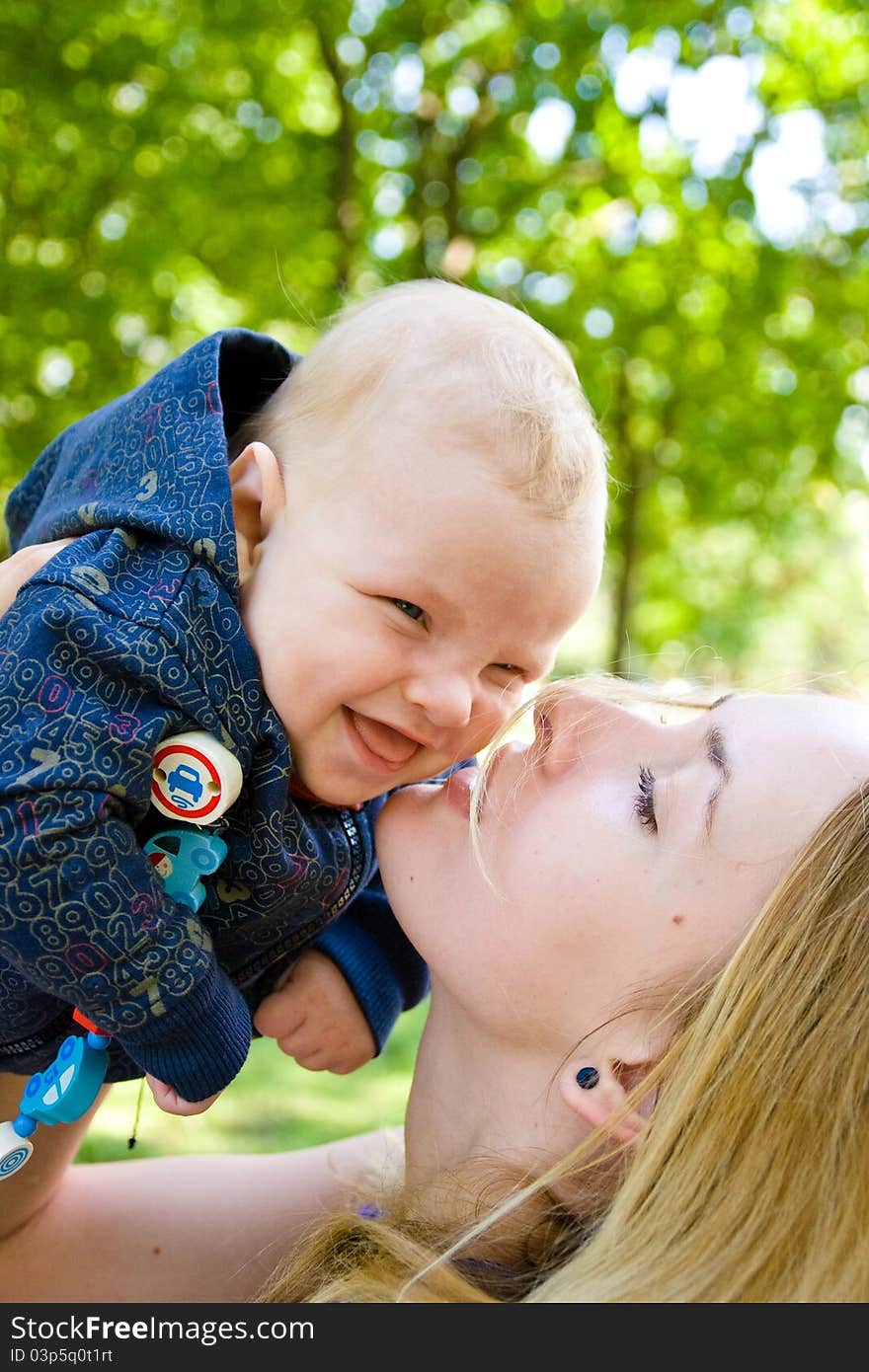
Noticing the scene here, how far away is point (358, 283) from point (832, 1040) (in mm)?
9434

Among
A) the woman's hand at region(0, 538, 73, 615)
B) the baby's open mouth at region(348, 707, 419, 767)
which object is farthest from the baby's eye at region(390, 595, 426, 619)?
the woman's hand at region(0, 538, 73, 615)

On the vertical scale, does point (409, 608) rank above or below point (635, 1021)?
above

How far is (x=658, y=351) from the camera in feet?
37.9

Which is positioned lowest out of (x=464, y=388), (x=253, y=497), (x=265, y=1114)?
(x=265, y=1114)

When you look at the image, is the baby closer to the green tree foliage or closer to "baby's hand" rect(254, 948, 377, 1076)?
"baby's hand" rect(254, 948, 377, 1076)

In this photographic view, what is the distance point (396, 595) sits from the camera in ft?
6.52

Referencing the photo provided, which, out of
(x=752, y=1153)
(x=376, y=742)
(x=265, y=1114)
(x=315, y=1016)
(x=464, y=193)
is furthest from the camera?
(x=464, y=193)

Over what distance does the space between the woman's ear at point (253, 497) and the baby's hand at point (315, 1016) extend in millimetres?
820

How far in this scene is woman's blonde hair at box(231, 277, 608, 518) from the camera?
6.64 ft

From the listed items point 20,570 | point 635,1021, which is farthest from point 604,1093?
point 20,570

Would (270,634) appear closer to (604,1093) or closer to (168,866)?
(168,866)

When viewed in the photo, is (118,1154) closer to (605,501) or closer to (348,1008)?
(348,1008)

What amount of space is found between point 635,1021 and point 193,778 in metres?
0.76
